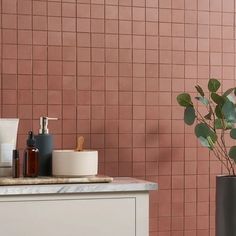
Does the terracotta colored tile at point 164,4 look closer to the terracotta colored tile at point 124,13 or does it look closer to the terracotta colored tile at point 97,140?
the terracotta colored tile at point 124,13

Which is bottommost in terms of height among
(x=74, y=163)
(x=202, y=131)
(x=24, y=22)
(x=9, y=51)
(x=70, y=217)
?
(x=70, y=217)

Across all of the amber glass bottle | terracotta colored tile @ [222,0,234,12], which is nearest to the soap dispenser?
the amber glass bottle

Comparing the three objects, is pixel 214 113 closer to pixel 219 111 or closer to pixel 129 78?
pixel 219 111

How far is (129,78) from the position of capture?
2.07 m

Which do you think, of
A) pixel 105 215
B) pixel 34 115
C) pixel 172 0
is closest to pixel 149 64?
pixel 172 0

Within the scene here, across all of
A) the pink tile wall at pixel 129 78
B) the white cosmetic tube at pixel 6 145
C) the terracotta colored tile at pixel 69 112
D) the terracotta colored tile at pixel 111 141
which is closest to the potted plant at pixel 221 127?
the pink tile wall at pixel 129 78

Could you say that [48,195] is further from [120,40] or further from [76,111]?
[120,40]

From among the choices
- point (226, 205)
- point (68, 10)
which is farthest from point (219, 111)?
point (68, 10)

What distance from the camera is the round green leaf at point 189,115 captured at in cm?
193

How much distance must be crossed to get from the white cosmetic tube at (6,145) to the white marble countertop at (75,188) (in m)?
0.17

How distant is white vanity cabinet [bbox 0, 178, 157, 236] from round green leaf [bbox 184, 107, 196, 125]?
1.18ft

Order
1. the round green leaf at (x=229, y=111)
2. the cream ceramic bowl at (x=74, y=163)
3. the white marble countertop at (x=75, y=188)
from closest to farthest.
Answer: the white marble countertop at (x=75, y=188) → the cream ceramic bowl at (x=74, y=163) → the round green leaf at (x=229, y=111)

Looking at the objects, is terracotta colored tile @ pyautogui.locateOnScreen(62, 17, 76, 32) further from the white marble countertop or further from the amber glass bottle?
the white marble countertop

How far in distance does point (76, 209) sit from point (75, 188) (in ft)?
0.21
